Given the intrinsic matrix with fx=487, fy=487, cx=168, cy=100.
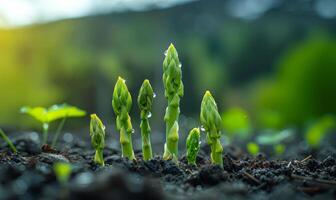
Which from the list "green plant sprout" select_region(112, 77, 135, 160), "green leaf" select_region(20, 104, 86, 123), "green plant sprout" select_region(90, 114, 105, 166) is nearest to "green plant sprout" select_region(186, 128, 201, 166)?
"green plant sprout" select_region(112, 77, 135, 160)

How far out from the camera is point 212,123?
302 centimetres

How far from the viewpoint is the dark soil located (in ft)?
6.40

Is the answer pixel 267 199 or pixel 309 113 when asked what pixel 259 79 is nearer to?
pixel 309 113

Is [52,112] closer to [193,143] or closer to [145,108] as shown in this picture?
[145,108]

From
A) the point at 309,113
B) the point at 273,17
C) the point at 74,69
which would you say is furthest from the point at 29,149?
the point at 273,17

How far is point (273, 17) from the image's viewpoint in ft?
114

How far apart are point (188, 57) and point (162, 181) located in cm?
2949

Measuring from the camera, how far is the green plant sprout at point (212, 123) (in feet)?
9.92

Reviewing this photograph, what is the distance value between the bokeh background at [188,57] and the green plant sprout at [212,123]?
1426 centimetres

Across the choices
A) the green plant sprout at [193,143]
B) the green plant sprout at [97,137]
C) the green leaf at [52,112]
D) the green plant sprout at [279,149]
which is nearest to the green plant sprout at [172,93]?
the green plant sprout at [193,143]

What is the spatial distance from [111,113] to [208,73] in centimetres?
692

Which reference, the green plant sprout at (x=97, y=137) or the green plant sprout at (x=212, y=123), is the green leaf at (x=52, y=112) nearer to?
the green plant sprout at (x=97, y=137)

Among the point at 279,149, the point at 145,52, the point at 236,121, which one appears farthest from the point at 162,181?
the point at 145,52

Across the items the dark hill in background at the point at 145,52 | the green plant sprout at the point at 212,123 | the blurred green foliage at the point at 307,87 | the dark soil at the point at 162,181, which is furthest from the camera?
the dark hill in background at the point at 145,52
